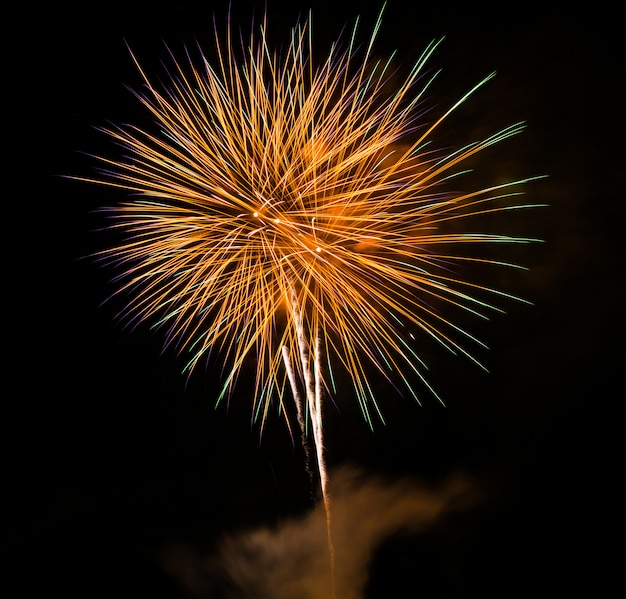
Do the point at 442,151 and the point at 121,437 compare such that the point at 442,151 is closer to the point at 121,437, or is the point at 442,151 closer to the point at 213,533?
the point at 121,437

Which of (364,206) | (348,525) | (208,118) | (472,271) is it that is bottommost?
(348,525)

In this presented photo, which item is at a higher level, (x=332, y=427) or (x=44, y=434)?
(x=44, y=434)

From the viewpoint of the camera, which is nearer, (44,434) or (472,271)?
(472,271)

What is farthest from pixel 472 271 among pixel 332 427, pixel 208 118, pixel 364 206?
pixel 208 118

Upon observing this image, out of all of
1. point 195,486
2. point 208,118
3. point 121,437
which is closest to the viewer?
point 208,118

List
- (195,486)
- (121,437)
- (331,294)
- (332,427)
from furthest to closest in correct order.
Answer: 1. (195,486)
2. (121,437)
3. (332,427)
4. (331,294)

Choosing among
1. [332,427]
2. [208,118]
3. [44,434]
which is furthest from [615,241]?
[44,434]
